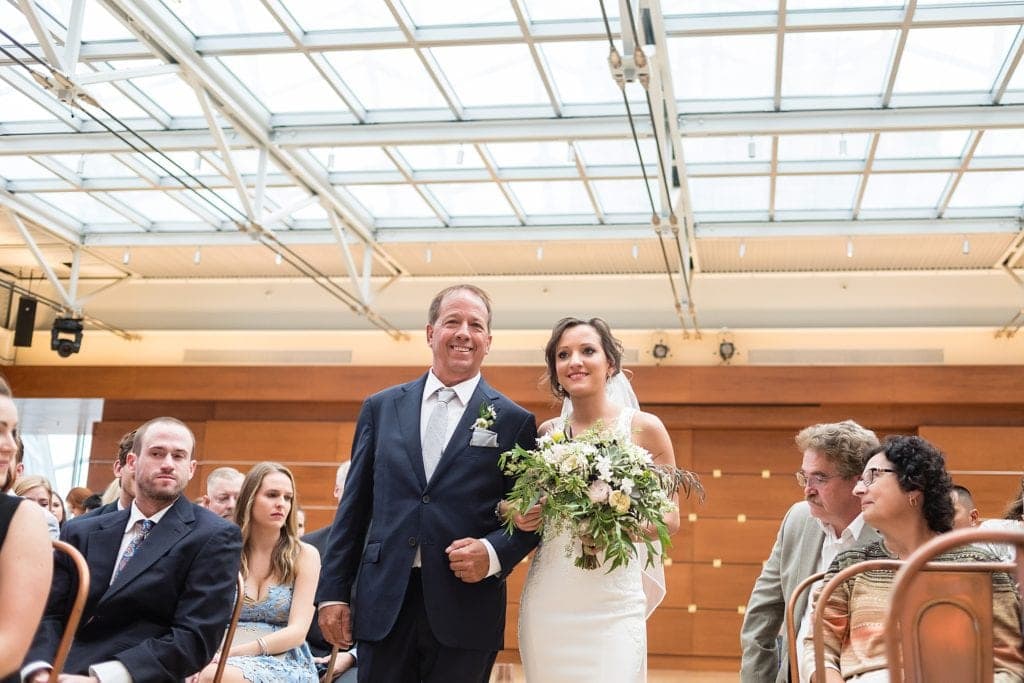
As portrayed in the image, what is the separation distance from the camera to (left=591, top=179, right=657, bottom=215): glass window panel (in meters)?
12.1

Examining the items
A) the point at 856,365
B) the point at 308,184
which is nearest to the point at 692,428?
the point at 856,365

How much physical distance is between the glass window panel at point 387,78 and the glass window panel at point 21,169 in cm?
457

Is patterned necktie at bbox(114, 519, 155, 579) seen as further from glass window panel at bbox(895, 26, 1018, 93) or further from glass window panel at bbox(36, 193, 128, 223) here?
glass window panel at bbox(36, 193, 128, 223)

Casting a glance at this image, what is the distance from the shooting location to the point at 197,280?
1656cm

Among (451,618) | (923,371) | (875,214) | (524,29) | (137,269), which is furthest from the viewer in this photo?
(137,269)

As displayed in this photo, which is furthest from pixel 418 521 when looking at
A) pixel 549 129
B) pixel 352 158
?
pixel 352 158

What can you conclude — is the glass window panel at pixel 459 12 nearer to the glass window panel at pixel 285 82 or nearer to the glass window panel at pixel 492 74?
the glass window panel at pixel 492 74

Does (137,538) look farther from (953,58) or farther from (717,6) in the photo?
(953,58)

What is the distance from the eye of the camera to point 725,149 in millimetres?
11062

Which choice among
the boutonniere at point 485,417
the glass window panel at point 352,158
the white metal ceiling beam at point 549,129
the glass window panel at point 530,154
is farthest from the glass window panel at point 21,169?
the boutonniere at point 485,417

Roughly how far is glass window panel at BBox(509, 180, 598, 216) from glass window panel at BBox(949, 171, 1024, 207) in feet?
14.1

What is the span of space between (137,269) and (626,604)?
553 inches

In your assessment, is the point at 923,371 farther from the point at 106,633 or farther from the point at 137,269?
the point at 106,633

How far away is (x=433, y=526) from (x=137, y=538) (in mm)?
1241
